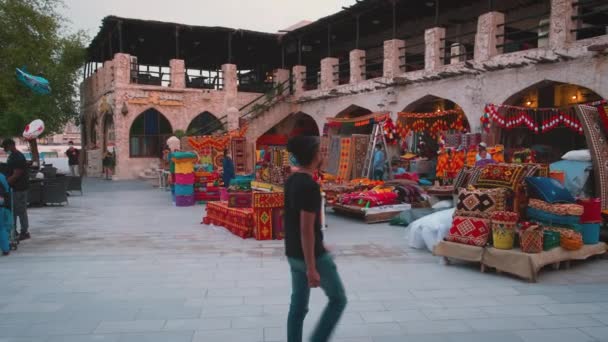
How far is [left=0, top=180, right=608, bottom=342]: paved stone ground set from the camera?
3926mm

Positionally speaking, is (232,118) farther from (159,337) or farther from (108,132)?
(159,337)

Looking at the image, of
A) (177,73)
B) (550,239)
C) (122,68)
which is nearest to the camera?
(550,239)

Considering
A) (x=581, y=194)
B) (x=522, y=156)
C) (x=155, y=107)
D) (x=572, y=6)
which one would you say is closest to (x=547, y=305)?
(x=581, y=194)

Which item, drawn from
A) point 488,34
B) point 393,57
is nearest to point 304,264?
point 488,34

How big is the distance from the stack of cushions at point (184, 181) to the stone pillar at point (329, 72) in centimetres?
1007

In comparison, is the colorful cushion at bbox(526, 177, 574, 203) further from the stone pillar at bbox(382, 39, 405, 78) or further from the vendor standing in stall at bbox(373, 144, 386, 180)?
the stone pillar at bbox(382, 39, 405, 78)

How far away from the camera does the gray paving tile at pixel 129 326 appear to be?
3961 mm

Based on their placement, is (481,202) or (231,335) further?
(481,202)

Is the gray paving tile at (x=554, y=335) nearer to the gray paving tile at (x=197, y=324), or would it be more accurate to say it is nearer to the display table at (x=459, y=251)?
the display table at (x=459, y=251)

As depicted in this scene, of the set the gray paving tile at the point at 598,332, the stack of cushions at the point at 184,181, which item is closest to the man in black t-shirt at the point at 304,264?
the gray paving tile at the point at 598,332

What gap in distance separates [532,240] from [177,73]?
20.4m

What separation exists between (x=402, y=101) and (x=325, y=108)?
5139 millimetres

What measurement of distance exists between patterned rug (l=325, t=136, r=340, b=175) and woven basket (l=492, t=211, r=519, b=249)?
30.2 feet

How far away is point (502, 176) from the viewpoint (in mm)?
6430
